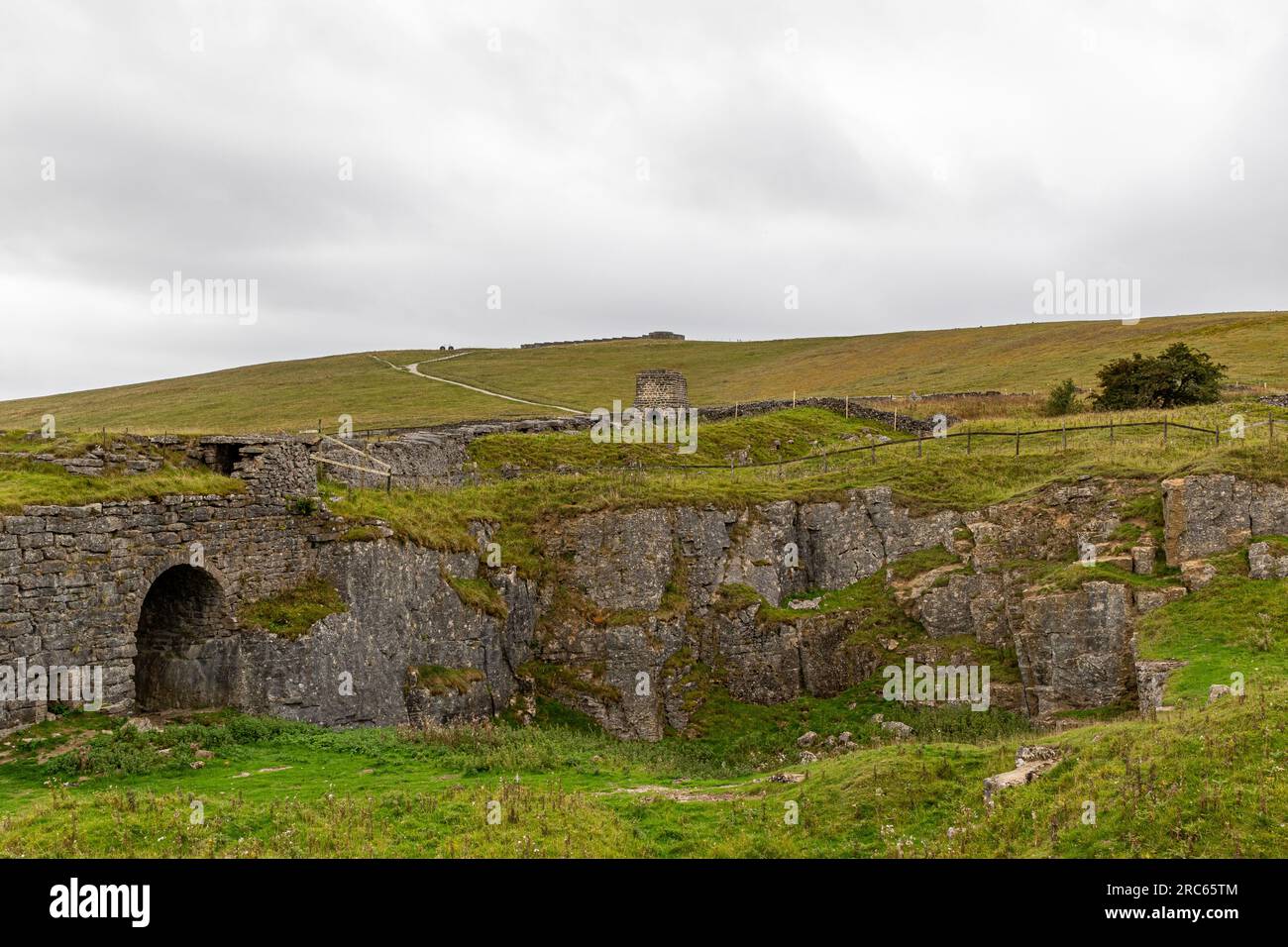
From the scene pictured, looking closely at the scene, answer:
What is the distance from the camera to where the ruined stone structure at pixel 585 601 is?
18.8 metres

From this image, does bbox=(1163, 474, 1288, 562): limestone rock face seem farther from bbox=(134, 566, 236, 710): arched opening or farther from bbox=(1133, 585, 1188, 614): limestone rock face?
bbox=(134, 566, 236, 710): arched opening

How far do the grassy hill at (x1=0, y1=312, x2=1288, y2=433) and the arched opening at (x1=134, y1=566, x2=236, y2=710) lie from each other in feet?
144

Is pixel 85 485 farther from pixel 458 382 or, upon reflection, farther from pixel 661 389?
pixel 458 382

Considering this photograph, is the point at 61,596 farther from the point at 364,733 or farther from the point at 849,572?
the point at 849,572

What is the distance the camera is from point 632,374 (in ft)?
337

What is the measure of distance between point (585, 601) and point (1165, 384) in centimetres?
3362

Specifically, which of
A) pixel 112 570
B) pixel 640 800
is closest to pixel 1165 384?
pixel 640 800

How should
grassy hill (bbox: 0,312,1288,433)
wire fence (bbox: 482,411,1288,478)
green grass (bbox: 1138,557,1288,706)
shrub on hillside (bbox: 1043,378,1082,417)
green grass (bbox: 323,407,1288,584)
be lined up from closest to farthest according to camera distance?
1. green grass (bbox: 1138,557,1288,706)
2. green grass (bbox: 323,407,1288,584)
3. wire fence (bbox: 482,411,1288,478)
4. shrub on hillside (bbox: 1043,378,1082,417)
5. grassy hill (bbox: 0,312,1288,433)

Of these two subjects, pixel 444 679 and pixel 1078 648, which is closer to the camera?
pixel 444 679

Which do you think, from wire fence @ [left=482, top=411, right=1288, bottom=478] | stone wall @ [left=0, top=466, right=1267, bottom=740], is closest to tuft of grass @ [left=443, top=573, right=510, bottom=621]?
stone wall @ [left=0, top=466, right=1267, bottom=740]

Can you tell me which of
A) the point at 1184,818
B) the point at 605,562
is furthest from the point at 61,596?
the point at 1184,818

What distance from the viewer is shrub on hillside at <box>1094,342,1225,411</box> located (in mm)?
47250

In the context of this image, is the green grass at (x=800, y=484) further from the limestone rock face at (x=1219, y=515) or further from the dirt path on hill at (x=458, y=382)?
the dirt path on hill at (x=458, y=382)

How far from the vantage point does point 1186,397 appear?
155 ft
